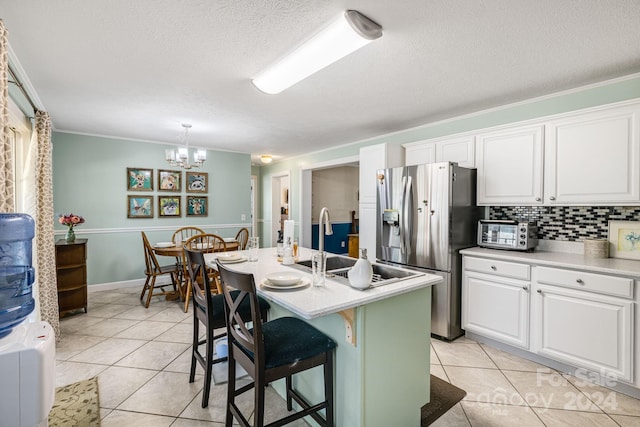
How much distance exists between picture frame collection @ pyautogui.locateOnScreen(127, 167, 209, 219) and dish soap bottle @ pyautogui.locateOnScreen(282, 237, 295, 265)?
11.9 feet

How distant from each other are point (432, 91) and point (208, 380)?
2902 mm

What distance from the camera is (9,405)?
36.3 inches

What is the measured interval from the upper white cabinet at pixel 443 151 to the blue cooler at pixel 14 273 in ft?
11.2

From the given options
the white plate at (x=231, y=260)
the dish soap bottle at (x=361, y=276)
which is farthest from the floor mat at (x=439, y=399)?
the white plate at (x=231, y=260)

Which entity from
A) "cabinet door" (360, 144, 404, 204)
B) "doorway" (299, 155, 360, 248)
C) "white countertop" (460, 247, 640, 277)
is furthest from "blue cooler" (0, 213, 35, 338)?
"doorway" (299, 155, 360, 248)

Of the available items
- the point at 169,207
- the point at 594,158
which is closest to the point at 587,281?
the point at 594,158

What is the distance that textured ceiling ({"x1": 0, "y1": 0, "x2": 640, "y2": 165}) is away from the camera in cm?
162

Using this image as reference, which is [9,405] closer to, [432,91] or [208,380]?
[208,380]

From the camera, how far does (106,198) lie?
4.56 metres

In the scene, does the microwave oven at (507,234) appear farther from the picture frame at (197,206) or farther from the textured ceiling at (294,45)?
the picture frame at (197,206)

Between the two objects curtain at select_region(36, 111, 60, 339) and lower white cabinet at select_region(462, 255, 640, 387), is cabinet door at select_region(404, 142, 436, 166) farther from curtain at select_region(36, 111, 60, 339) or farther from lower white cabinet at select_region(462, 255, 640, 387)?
curtain at select_region(36, 111, 60, 339)

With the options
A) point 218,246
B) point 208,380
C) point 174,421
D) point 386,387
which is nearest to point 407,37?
point 386,387

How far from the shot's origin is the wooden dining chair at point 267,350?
1354mm

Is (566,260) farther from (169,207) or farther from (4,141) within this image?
(169,207)
